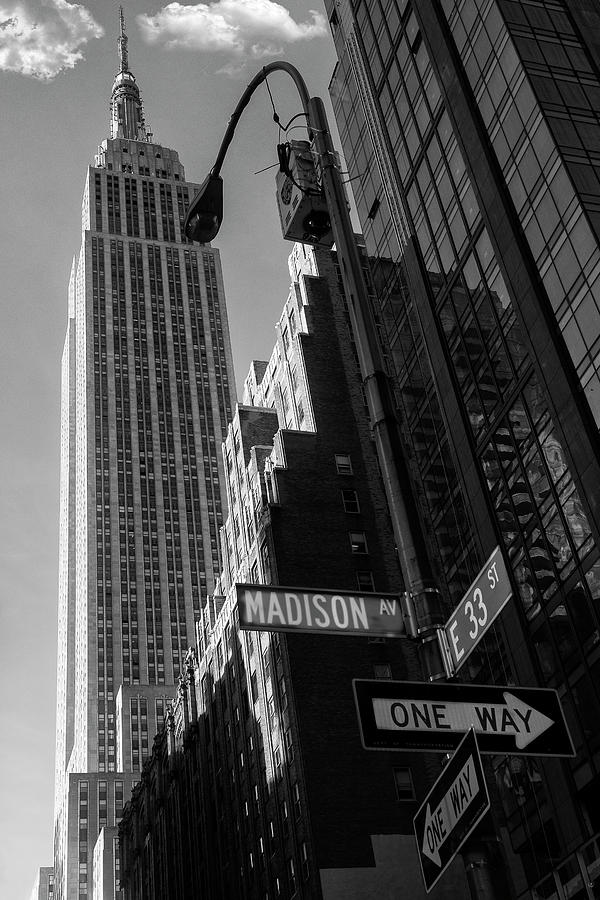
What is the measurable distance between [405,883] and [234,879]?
17.0 meters

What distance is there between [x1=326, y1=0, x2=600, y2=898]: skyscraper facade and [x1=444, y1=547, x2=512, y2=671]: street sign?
2857cm

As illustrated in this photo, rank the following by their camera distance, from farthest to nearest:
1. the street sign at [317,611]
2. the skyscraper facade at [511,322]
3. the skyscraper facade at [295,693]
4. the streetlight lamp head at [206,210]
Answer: the skyscraper facade at [295,693]
the skyscraper facade at [511,322]
the streetlight lamp head at [206,210]
the street sign at [317,611]

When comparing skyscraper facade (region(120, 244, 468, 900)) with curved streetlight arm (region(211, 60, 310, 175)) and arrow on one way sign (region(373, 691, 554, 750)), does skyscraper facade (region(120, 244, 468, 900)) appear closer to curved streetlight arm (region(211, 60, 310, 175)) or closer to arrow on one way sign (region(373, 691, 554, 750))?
curved streetlight arm (region(211, 60, 310, 175))

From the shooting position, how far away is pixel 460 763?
980cm

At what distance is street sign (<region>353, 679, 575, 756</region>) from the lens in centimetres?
1038

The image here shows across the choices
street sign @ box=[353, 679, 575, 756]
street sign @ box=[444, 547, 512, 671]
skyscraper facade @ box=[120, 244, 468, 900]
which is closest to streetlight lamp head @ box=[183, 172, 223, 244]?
street sign @ box=[444, 547, 512, 671]

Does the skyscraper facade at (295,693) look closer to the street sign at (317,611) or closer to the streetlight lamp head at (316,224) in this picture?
the streetlight lamp head at (316,224)

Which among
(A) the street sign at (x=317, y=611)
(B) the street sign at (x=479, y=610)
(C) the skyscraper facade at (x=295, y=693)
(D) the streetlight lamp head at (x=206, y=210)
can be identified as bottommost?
(B) the street sign at (x=479, y=610)

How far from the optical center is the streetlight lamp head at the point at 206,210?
16625mm

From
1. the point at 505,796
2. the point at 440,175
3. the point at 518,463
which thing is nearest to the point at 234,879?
the point at 505,796

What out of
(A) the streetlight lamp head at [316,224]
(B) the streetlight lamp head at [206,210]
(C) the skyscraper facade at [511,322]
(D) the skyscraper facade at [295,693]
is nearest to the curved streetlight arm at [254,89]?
(B) the streetlight lamp head at [206,210]

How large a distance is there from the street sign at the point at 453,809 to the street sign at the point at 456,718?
498mm

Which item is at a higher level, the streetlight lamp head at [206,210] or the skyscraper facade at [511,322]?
the skyscraper facade at [511,322]

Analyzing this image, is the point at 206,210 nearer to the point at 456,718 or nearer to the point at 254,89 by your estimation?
the point at 254,89
